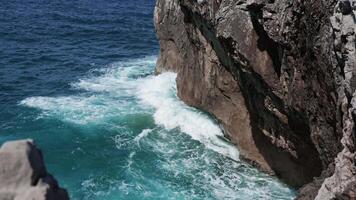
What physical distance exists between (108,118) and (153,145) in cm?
682

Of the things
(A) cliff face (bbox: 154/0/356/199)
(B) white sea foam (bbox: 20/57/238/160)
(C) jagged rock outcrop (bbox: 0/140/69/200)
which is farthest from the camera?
(B) white sea foam (bbox: 20/57/238/160)

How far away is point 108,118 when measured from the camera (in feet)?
150

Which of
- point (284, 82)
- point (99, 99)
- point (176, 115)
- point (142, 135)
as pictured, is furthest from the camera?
point (99, 99)

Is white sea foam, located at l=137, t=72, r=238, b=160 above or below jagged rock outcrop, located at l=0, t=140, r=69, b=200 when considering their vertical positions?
below

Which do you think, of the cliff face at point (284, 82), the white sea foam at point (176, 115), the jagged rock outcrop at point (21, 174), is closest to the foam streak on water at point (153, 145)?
the white sea foam at point (176, 115)

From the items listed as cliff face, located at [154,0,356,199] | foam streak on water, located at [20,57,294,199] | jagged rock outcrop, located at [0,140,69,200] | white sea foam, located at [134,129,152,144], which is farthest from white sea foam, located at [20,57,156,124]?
jagged rock outcrop, located at [0,140,69,200]

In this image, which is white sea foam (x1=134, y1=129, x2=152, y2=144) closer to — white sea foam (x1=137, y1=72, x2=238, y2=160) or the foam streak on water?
the foam streak on water

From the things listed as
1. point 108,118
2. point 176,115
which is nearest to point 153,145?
point 176,115

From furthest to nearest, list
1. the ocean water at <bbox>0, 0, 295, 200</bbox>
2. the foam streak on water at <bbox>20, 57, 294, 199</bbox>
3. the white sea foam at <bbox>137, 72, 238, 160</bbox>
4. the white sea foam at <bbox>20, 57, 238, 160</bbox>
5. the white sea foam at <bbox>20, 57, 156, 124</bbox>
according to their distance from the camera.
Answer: the white sea foam at <bbox>20, 57, 156, 124</bbox>, the white sea foam at <bbox>20, 57, 238, 160</bbox>, the white sea foam at <bbox>137, 72, 238, 160</bbox>, the ocean water at <bbox>0, 0, 295, 200</bbox>, the foam streak on water at <bbox>20, 57, 294, 199</bbox>

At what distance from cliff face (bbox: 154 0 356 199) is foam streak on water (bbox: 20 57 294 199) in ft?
5.57

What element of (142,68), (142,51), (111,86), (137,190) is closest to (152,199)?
(137,190)

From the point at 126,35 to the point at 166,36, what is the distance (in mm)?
19356

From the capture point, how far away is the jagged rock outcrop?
10.9 meters

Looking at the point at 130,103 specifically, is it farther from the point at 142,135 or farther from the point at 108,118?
the point at 142,135
